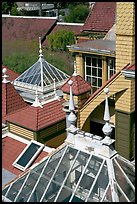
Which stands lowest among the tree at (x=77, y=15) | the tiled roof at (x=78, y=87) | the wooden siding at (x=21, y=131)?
the wooden siding at (x=21, y=131)

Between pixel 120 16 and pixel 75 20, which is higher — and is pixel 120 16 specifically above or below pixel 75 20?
below

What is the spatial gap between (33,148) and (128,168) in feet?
13.9

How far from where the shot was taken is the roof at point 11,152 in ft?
34.4

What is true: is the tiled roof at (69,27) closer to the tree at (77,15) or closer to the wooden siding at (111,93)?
the tree at (77,15)

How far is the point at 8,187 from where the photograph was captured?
7.52m

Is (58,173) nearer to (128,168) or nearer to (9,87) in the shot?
(128,168)

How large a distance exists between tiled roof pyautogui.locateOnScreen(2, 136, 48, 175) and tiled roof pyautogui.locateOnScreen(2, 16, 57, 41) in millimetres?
24082

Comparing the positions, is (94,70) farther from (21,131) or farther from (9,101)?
(21,131)

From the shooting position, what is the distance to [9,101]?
12.6 m

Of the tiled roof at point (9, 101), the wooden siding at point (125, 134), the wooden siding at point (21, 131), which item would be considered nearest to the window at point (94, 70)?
the wooden siding at point (125, 134)

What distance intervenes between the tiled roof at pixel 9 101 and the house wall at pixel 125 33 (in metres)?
3.74

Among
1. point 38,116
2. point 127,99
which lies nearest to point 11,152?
point 38,116

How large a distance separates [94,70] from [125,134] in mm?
2781

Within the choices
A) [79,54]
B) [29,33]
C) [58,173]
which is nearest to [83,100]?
[79,54]
